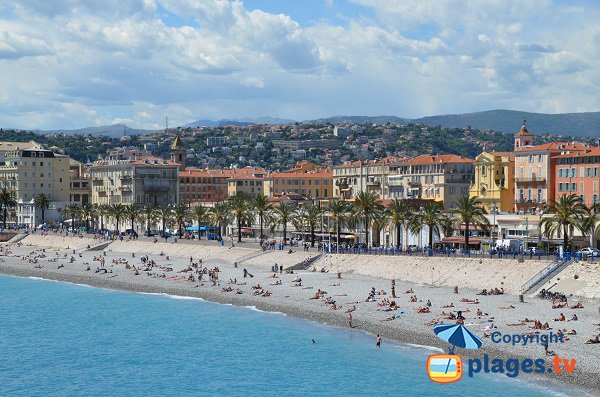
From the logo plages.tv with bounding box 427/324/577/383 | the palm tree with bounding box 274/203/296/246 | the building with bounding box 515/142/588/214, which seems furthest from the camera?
the palm tree with bounding box 274/203/296/246

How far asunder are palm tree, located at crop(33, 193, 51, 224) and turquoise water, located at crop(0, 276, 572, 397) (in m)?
76.9

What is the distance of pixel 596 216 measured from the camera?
231 feet

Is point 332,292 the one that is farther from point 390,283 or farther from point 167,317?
point 167,317

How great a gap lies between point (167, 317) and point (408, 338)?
20656mm

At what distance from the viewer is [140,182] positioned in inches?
5738

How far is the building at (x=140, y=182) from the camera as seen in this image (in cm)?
14538

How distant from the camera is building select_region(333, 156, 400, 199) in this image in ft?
407

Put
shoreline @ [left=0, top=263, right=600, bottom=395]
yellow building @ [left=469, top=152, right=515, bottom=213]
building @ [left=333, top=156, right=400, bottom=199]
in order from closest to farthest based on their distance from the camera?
shoreline @ [left=0, top=263, right=600, bottom=395]
yellow building @ [left=469, top=152, right=515, bottom=213]
building @ [left=333, top=156, right=400, bottom=199]

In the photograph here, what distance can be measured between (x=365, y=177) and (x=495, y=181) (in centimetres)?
3480

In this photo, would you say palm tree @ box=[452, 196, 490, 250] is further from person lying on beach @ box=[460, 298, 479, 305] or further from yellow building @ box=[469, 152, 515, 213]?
yellow building @ box=[469, 152, 515, 213]

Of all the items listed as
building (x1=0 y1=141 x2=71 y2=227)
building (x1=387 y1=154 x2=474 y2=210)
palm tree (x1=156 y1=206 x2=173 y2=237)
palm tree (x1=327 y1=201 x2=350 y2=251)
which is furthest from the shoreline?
building (x1=0 y1=141 x2=71 y2=227)

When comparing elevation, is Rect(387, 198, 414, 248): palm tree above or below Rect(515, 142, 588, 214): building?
below

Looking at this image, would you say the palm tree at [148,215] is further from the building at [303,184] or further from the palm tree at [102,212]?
the building at [303,184]

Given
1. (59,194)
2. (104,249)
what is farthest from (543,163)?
(59,194)
